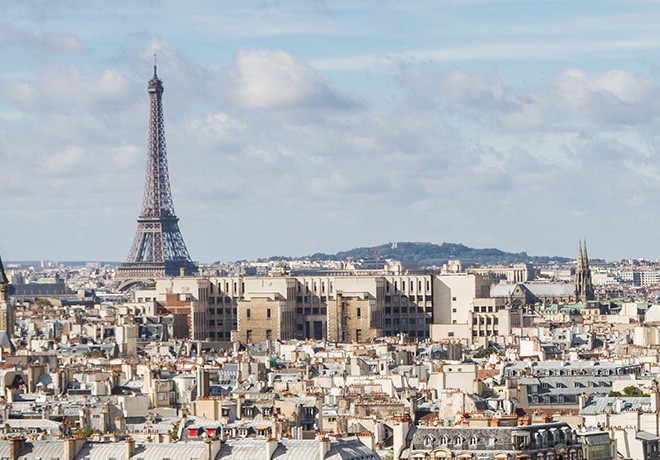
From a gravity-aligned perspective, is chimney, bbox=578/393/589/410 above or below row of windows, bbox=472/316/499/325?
below

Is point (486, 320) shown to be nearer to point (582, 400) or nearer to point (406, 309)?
point (406, 309)

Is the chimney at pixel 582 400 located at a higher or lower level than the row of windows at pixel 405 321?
lower

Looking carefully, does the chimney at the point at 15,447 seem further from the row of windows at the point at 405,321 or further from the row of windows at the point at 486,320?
the row of windows at the point at 405,321

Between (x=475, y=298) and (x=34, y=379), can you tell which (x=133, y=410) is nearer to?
(x=34, y=379)

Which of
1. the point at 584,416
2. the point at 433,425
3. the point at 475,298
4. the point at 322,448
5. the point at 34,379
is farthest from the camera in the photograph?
the point at 475,298

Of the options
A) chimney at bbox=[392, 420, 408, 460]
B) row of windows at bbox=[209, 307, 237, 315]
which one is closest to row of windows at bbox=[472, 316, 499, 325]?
row of windows at bbox=[209, 307, 237, 315]

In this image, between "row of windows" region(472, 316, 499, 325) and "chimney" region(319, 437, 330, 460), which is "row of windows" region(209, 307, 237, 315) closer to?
"row of windows" region(472, 316, 499, 325)

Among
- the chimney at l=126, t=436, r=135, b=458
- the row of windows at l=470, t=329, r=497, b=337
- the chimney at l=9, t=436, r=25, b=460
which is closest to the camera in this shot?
the chimney at l=126, t=436, r=135, b=458

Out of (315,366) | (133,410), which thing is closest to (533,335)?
(315,366)

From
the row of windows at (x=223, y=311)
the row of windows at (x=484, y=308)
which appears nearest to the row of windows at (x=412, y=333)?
the row of windows at (x=484, y=308)
